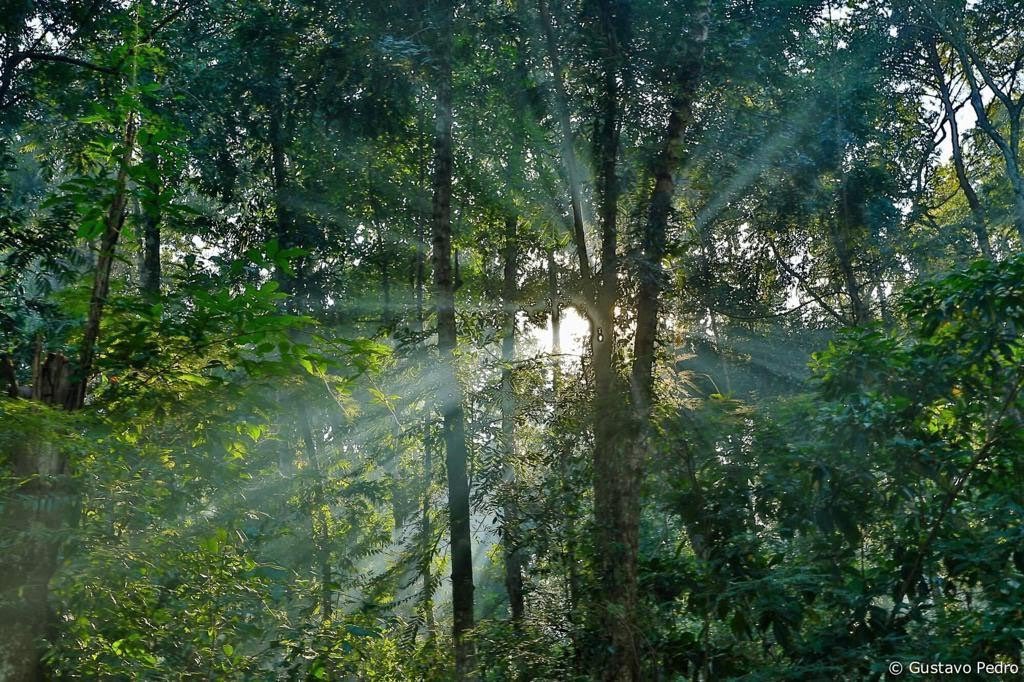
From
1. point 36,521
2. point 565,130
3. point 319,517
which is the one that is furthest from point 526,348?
point 36,521

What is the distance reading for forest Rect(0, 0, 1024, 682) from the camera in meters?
3.71

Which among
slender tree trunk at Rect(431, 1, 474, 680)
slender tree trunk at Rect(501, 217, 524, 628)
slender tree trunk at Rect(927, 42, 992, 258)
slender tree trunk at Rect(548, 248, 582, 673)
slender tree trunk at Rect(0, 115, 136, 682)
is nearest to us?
slender tree trunk at Rect(0, 115, 136, 682)

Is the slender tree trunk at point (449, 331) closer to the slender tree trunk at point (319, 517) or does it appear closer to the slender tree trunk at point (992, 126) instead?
the slender tree trunk at point (319, 517)

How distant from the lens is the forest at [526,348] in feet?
12.2

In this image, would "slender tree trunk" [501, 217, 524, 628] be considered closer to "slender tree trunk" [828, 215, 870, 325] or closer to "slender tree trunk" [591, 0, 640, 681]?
"slender tree trunk" [591, 0, 640, 681]

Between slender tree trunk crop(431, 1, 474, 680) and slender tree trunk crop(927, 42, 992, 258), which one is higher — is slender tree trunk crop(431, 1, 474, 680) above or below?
below

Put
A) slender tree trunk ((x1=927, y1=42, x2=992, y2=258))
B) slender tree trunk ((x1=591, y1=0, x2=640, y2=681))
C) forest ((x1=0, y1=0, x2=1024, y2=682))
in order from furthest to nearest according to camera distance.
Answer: slender tree trunk ((x1=927, y1=42, x2=992, y2=258))
slender tree trunk ((x1=591, y1=0, x2=640, y2=681))
forest ((x1=0, y1=0, x2=1024, y2=682))

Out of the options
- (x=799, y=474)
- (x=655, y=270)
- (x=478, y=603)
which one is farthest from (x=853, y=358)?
(x=478, y=603)

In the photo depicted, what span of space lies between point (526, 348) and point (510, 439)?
23.9ft

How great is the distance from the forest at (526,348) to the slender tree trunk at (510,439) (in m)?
0.08

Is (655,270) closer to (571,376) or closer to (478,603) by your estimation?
(571,376)

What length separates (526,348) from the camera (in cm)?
1950

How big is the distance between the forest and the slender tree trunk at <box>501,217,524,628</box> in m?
0.08

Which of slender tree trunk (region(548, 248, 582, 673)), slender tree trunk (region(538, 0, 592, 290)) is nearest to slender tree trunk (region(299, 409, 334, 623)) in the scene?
slender tree trunk (region(548, 248, 582, 673))
